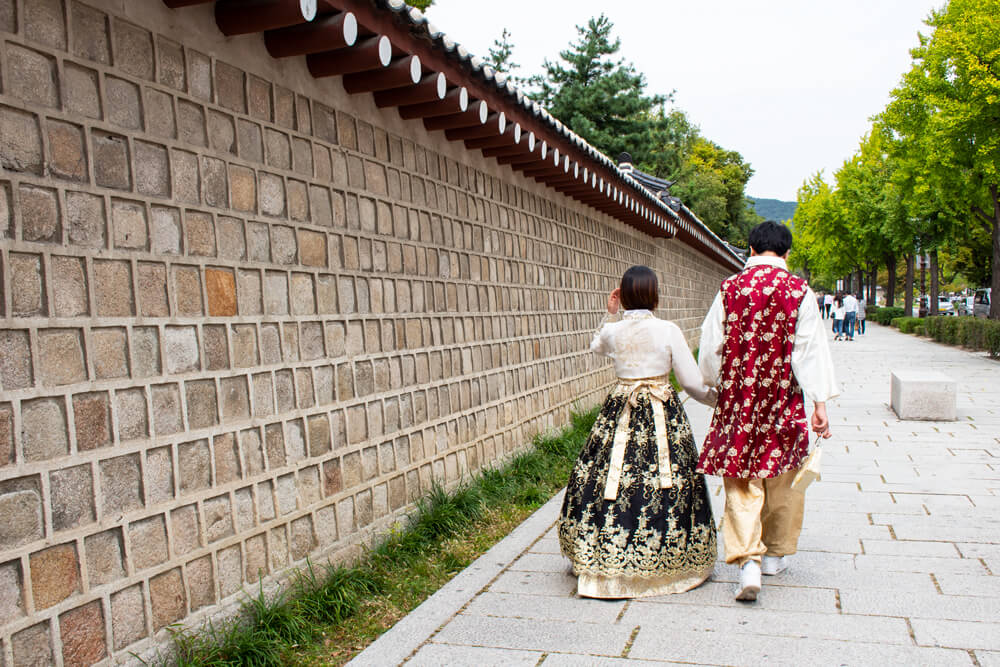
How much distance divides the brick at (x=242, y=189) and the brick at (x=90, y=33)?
76 cm

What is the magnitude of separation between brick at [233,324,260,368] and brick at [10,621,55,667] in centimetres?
128

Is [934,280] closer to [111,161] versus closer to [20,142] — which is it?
[111,161]

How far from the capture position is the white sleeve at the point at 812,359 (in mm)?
3818

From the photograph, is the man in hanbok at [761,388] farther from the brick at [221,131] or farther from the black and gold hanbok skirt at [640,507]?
the brick at [221,131]

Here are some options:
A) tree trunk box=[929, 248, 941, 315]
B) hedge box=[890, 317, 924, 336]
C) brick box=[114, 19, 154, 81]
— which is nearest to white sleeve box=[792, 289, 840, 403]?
brick box=[114, 19, 154, 81]

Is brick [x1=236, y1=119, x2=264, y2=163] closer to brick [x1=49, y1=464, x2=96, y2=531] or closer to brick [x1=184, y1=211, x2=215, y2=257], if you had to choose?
brick [x1=184, y1=211, x2=215, y2=257]

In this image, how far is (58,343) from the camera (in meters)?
2.70

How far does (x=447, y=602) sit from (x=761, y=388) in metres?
1.83

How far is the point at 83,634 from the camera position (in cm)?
272

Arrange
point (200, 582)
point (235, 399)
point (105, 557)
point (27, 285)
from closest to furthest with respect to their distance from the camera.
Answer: point (27, 285) < point (105, 557) < point (200, 582) < point (235, 399)

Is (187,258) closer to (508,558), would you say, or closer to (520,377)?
(508,558)

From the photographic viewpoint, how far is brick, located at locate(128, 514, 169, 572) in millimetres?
2955

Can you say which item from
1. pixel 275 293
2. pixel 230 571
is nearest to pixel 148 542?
pixel 230 571

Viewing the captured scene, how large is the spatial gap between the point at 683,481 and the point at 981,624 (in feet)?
4.48
